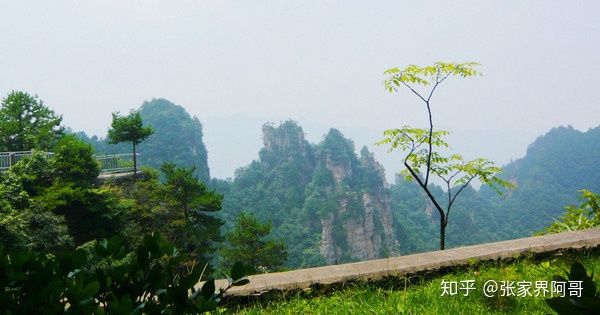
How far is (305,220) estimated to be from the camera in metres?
58.1

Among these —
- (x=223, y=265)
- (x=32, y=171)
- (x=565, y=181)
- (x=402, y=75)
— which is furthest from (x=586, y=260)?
(x=565, y=181)

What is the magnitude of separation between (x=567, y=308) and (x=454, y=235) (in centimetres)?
6465

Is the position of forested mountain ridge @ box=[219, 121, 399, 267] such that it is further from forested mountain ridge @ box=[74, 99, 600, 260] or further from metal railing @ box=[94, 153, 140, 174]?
metal railing @ box=[94, 153, 140, 174]

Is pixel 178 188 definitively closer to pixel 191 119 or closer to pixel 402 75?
pixel 402 75

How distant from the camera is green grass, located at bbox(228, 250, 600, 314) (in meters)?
2.51

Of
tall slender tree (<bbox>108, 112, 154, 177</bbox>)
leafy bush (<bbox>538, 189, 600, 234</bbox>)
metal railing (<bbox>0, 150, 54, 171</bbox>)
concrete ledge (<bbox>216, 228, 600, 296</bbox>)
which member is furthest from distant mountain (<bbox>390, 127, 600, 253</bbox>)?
concrete ledge (<bbox>216, 228, 600, 296</bbox>)

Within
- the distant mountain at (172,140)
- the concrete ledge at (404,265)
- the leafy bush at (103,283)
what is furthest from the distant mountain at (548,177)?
the leafy bush at (103,283)

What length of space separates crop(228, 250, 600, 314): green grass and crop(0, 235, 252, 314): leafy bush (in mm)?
1691

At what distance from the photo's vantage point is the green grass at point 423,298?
251 cm

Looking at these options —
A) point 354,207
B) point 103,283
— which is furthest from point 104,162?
point 354,207

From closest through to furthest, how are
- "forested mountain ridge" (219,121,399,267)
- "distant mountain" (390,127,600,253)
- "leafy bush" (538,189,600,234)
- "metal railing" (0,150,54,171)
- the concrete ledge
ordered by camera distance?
the concrete ledge, "leafy bush" (538,189,600,234), "metal railing" (0,150,54,171), "forested mountain ridge" (219,121,399,267), "distant mountain" (390,127,600,253)

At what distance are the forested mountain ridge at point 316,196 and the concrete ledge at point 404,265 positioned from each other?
48.0 m

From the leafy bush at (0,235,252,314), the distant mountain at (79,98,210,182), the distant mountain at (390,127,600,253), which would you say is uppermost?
the distant mountain at (79,98,210,182)

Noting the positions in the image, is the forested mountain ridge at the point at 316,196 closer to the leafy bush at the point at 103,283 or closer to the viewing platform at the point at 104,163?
the viewing platform at the point at 104,163
